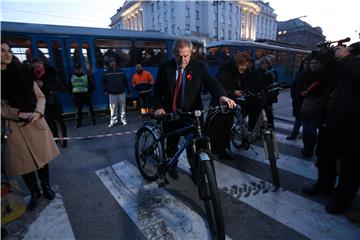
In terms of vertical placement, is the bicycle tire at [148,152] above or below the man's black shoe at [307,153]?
above

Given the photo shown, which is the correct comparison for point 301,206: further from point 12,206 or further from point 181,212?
point 12,206

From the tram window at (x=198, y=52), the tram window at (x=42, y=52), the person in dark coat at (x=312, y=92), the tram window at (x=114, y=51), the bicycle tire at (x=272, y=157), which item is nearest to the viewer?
the bicycle tire at (x=272, y=157)

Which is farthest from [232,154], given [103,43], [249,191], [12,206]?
[103,43]

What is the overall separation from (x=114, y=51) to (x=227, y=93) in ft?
20.7

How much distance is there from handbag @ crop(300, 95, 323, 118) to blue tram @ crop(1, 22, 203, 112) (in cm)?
629

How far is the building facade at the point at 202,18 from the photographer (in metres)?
47.9

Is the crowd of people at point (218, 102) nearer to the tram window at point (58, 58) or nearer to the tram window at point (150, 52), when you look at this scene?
the tram window at point (58, 58)

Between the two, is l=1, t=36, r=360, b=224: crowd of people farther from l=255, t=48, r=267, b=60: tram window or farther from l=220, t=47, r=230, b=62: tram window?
l=255, t=48, r=267, b=60: tram window

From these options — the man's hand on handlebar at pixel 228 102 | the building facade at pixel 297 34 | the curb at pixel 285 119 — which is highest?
the building facade at pixel 297 34

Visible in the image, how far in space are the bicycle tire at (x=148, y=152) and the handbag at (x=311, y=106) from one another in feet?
9.58

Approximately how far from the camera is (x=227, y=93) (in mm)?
4449

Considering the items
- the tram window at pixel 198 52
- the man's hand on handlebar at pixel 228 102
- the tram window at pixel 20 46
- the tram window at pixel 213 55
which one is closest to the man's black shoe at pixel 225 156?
the man's hand on handlebar at pixel 228 102

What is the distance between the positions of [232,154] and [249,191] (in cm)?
151

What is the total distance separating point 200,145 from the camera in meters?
2.54
